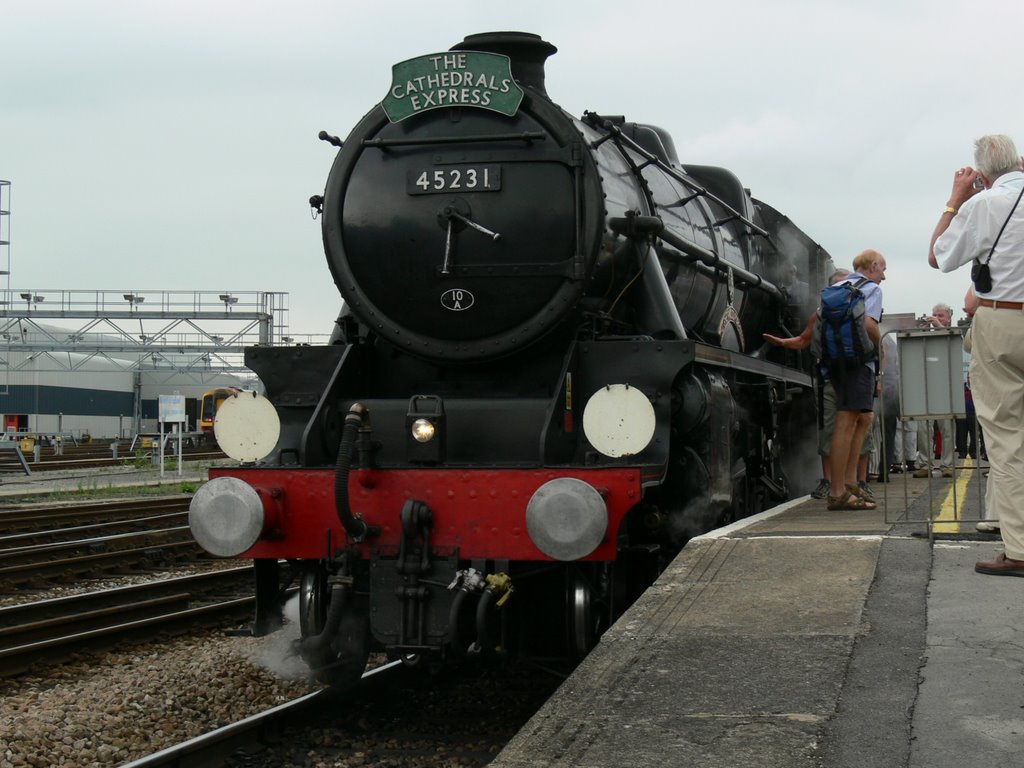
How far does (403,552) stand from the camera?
520cm

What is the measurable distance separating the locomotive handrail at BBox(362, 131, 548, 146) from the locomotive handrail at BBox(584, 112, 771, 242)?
0.37 metres

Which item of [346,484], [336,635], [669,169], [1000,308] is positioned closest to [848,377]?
[669,169]

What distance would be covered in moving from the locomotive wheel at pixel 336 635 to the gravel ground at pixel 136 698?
0.45 meters

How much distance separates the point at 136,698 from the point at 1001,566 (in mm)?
4194

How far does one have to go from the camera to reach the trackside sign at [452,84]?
5820 mm

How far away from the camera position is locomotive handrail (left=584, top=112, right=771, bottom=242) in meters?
6.24

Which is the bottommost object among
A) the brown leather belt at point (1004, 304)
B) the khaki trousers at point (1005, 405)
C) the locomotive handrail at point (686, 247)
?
the khaki trousers at point (1005, 405)

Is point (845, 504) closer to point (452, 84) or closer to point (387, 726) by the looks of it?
point (387, 726)

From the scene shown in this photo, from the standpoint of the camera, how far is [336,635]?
5.31 meters

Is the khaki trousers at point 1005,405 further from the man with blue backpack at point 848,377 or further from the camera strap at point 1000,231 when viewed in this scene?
the man with blue backpack at point 848,377

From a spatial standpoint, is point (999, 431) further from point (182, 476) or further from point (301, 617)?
point (182, 476)

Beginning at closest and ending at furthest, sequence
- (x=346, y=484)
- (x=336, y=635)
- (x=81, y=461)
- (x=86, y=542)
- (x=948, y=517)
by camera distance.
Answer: (x=346, y=484), (x=336, y=635), (x=948, y=517), (x=86, y=542), (x=81, y=461)

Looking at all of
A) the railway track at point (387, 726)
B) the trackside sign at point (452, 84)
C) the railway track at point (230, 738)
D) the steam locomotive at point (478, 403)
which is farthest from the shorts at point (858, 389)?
the railway track at point (230, 738)

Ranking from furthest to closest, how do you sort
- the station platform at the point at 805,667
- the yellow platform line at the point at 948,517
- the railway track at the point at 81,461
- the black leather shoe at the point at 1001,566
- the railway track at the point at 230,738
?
1. the railway track at the point at 81,461
2. the yellow platform line at the point at 948,517
3. the railway track at the point at 230,738
4. the black leather shoe at the point at 1001,566
5. the station platform at the point at 805,667
